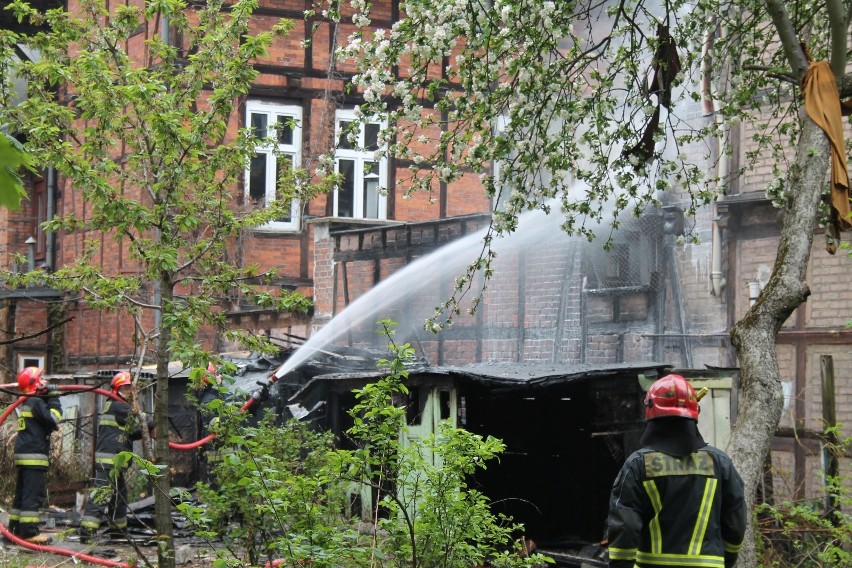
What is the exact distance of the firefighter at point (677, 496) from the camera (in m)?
4.53

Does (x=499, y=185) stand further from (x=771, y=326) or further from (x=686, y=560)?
(x=686, y=560)

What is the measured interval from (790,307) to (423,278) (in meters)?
9.22

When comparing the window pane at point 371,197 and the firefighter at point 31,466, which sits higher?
the window pane at point 371,197

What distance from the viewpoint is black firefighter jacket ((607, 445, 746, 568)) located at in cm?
453

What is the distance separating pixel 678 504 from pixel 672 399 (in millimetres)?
438

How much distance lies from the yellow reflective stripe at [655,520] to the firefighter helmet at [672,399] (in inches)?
11.8

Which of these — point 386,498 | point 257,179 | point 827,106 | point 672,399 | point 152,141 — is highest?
point 257,179

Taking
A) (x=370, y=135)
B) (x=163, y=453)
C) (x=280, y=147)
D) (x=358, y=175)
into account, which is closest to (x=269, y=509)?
(x=163, y=453)

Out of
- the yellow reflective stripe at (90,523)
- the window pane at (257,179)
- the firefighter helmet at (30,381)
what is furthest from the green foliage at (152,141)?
the window pane at (257,179)

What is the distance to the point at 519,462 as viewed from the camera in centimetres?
1080

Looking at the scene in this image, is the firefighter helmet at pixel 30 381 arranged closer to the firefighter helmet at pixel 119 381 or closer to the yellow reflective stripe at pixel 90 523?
the firefighter helmet at pixel 119 381

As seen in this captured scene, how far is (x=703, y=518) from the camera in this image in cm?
454

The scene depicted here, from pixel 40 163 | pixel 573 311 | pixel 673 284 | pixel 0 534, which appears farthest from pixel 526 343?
pixel 40 163

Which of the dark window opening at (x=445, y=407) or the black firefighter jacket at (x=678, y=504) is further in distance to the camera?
the dark window opening at (x=445, y=407)
